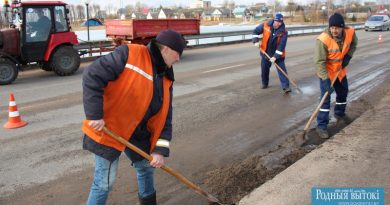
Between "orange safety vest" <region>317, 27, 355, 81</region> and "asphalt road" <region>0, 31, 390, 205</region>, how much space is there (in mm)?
1095

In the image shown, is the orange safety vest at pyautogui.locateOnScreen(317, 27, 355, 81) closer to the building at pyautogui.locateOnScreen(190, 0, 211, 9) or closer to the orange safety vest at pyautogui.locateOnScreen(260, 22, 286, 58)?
the orange safety vest at pyautogui.locateOnScreen(260, 22, 286, 58)

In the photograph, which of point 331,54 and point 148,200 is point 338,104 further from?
point 148,200

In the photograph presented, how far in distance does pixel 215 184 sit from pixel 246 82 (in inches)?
244

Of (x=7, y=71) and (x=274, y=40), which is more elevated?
(x=274, y=40)

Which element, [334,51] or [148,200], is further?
[334,51]

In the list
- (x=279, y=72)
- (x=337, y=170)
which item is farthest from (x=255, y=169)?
(x=279, y=72)

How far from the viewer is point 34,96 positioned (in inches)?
339

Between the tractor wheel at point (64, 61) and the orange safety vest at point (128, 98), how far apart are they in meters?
8.98

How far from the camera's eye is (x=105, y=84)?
269 cm

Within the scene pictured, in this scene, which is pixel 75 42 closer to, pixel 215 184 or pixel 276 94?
pixel 276 94

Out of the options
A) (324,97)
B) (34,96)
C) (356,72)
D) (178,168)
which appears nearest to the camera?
(178,168)

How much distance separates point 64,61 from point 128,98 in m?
9.33

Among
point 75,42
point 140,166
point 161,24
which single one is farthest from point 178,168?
point 161,24

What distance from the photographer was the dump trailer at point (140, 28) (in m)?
14.6
